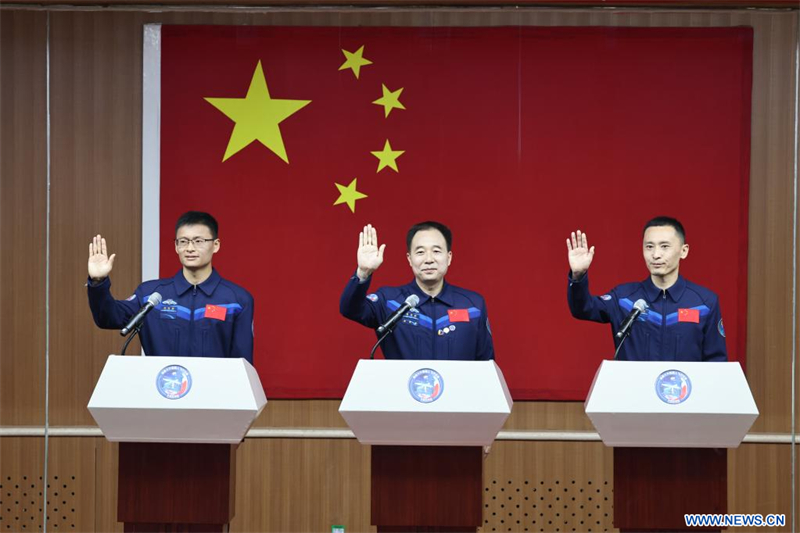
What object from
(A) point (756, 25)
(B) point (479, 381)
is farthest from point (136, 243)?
(A) point (756, 25)

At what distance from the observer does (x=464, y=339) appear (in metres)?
3.63

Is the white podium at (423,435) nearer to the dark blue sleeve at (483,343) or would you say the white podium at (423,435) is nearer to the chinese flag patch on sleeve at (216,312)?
the dark blue sleeve at (483,343)

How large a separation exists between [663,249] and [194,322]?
1.84 meters

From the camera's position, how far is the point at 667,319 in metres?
3.61

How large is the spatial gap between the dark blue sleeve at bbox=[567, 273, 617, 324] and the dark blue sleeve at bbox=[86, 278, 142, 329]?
1707mm

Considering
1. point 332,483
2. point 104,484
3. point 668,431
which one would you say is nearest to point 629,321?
point 668,431

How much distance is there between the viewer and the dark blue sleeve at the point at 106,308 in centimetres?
352

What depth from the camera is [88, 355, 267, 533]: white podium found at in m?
3.00

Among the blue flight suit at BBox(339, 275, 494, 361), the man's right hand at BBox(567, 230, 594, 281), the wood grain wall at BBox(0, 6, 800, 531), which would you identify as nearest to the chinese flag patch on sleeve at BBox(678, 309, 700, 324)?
the man's right hand at BBox(567, 230, 594, 281)

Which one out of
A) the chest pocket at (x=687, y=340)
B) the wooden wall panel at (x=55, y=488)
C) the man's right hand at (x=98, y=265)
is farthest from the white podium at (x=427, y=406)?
the wooden wall panel at (x=55, y=488)

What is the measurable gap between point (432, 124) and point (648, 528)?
2.26 metres

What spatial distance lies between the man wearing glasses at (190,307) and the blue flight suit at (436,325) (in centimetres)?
42

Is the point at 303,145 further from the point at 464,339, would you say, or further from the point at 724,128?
the point at 724,128

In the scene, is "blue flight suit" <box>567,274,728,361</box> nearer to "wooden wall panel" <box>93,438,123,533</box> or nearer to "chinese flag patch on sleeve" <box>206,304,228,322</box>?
"chinese flag patch on sleeve" <box>206,304,228,322</box>
